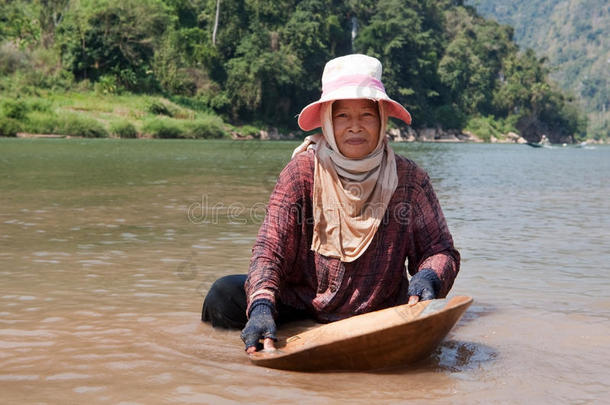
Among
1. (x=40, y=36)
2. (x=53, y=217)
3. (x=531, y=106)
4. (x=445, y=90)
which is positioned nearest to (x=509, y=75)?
(x=531, y=106)

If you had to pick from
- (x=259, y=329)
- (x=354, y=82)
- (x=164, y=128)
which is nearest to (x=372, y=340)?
(x=259, y=329)

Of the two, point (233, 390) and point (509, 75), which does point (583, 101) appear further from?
point (233, 390)

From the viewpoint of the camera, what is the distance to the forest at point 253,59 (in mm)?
37719

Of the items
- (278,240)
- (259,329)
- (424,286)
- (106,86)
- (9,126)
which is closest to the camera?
(259,329)

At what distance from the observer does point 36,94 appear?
1319 inches

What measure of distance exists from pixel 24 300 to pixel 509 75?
257 feet

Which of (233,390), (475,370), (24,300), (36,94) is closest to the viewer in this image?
(233,390)

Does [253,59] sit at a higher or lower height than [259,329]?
higher

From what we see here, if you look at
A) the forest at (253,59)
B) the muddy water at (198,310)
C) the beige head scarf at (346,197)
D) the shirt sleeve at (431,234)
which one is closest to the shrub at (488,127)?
the forest at (253,59)

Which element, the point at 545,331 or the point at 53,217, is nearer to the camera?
the point at 545,331

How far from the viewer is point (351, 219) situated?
9.21 ft

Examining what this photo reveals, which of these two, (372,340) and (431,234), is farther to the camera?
(431,234)

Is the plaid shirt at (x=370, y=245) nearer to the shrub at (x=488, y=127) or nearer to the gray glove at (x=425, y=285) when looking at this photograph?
the gray glove at (x=425, y=285)

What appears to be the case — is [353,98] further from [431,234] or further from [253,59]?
[253,59]
